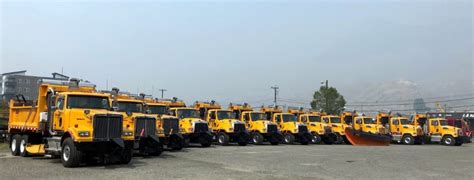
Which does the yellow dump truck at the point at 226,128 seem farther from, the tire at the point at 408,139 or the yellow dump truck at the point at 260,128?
the tire at the point at 408,139

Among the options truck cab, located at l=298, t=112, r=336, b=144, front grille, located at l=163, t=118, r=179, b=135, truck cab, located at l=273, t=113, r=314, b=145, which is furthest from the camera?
truck cab, located at l=298, t=112, r=336, b=144

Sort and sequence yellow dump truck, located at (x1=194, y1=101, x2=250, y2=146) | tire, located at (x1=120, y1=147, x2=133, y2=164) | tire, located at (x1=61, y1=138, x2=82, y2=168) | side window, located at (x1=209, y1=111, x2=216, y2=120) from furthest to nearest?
side window, located at (x1=209, y1=111, x2=216, y2=120), yellow dump truck, located at (x1=194, y1=101, x2=250, y2=146), tire, located at (x1=120, y1=147, x2=133, y2=164), tire, located at (x1=61, y1=138, x2=82, y2=168)

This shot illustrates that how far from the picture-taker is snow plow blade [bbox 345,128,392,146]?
98.4ft

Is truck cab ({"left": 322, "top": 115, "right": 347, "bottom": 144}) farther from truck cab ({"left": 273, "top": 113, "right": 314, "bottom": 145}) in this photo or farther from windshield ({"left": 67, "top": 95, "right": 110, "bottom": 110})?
windshield ({"left": 67, "top": 95, "right": 110, "bottom": 110})

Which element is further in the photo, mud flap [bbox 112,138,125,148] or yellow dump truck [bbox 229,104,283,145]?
yellow dump truck [bbox 229,104,283,145]

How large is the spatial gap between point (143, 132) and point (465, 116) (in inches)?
1843

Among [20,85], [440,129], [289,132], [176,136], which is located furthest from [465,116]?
[20,85]

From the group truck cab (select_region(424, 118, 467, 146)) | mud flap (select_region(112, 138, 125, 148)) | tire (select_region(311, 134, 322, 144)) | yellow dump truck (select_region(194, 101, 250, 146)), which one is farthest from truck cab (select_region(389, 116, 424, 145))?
mud flap (select_region(112, 138, 125, 148))

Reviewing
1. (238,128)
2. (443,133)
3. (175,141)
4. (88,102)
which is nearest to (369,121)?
(443,133)

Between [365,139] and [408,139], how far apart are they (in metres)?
5.95

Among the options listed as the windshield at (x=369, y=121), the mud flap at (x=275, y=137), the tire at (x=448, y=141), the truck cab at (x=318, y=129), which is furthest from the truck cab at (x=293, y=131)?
the tire at (x=448, y=141)

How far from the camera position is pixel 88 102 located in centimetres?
1523

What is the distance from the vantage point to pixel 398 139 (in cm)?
3469

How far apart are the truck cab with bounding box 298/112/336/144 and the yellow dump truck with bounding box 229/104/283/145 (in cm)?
385
